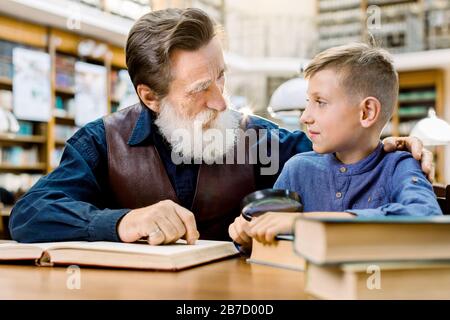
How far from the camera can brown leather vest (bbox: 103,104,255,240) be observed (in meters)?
1.59

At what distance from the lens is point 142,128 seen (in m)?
1.64

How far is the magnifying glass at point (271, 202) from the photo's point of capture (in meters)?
0.88

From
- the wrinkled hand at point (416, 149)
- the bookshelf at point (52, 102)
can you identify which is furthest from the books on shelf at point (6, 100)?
the wrinkled hand at point (416, 149)

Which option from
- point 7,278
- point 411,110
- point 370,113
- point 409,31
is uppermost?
point 409,31

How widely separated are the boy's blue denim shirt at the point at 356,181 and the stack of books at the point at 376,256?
0.40 meters

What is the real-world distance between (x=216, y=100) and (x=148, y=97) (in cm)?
26

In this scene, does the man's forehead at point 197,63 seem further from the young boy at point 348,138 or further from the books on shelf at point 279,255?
→ the books on shelf at point 279,255

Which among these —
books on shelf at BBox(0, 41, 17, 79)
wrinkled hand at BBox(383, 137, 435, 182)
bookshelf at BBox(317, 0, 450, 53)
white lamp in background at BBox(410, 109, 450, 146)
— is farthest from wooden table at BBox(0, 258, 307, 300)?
bookshelf at BBox(317, 0, 450, 53)

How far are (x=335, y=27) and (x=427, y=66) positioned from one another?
217 centimetres

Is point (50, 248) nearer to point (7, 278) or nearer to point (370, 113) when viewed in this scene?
point (7, 278)

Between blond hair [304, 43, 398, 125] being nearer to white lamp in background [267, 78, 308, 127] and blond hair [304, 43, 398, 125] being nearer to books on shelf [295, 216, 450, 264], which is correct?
books on shelf [295, 216, 450, 264]
